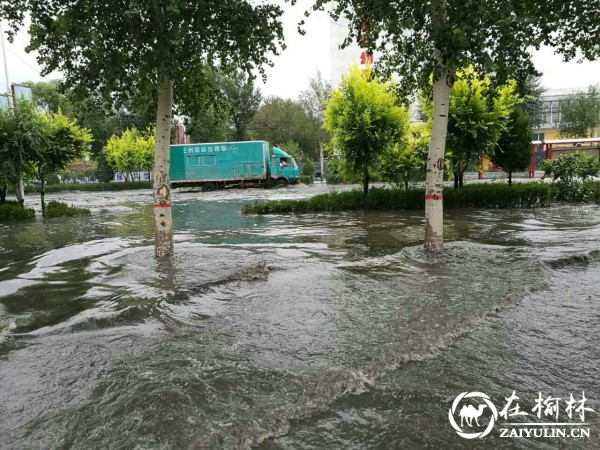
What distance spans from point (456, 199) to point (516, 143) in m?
3.77

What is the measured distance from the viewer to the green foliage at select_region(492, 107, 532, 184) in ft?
61.7

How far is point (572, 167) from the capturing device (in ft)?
60.7

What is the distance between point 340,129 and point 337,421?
14992 millimetres

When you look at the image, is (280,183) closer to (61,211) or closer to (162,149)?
(61,211)

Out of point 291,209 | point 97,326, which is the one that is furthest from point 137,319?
point 291,209

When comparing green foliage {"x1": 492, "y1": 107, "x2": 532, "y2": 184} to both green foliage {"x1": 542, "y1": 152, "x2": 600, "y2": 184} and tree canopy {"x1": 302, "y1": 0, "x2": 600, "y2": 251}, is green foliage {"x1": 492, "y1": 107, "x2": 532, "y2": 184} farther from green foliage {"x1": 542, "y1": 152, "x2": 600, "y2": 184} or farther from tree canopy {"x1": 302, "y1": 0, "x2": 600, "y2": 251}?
tree canopy {"x1": 302, "y1": 0, "x2": 600, "y2": 251}

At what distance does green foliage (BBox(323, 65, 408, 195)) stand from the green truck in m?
18.1

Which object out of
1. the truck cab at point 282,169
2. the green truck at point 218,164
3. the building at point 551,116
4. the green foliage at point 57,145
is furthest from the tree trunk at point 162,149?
the building at point 551,116

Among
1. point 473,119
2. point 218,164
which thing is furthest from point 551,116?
point 473,119

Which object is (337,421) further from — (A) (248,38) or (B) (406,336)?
(A) (248,38)

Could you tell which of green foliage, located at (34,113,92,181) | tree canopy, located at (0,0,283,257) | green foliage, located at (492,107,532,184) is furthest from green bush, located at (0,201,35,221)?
green foliage, located at (492,107,532,184)

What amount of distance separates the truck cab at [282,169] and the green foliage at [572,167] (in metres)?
21.4

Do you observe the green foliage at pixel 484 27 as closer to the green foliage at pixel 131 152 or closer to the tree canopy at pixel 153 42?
the tree canopy at pixel 153 42

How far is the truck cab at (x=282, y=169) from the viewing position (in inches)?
1444
